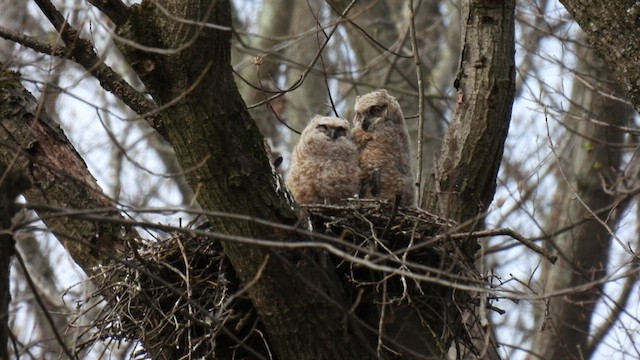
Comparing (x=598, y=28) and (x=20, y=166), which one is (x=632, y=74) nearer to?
(x=598, y=28)

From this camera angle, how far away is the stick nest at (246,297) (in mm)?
4473

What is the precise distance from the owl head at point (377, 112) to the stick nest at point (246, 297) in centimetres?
142

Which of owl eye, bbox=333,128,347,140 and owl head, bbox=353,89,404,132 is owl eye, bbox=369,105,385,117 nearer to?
owl head, bbox=353,89,404,132

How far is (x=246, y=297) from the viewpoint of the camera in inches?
171

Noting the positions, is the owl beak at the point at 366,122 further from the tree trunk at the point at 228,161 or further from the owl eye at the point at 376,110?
the tree trunk at the point at 228,161

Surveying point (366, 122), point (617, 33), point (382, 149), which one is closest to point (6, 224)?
point (617, 33)

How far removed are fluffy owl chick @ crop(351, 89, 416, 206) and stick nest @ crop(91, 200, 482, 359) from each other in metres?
0.84

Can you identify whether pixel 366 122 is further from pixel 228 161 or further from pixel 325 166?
pixel 228 161

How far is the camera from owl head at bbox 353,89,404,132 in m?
6.20

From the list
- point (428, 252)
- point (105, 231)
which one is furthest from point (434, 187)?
point (105, 231)

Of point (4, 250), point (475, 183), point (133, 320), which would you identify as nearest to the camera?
point (4, 250)

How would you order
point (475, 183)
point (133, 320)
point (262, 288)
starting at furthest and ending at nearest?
point (475, 183)
point (133, 320)
point (262, 288)

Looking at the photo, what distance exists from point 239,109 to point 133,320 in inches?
Result: 50.1

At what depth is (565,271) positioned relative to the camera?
8148mm
